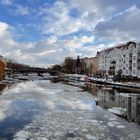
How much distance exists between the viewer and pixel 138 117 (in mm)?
21141

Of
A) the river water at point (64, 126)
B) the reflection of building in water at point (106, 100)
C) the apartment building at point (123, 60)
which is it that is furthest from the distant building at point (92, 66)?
the river water at point (64, 126)

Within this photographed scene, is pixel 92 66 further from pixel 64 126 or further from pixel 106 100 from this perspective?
pixel 64 126

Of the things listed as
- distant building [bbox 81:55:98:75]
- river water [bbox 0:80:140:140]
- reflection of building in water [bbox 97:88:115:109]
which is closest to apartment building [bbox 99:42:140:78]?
distant building [bbox 81:55:98:75]

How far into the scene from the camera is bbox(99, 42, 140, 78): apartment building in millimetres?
92062

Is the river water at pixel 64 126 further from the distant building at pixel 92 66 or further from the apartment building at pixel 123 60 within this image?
the distant building at pixel 92 66

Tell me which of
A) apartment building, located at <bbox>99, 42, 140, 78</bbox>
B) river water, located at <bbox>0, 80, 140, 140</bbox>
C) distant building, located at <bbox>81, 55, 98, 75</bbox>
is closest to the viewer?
river water, located at <bbox>0, 80, 140, 140</bbox>

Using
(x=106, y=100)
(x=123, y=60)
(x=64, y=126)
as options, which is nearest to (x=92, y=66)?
(x=123, y=60)

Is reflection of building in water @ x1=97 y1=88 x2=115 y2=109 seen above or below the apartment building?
below

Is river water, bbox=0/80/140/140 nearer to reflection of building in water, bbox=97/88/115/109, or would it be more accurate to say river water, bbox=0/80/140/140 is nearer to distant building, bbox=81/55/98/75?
reflection of building in water, bbox=97/88/115/109

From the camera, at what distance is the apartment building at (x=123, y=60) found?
9206cm

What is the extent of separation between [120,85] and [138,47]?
3043 cm

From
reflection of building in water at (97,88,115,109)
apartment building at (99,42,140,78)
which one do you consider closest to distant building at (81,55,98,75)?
apartment building at (99,42,140,78)

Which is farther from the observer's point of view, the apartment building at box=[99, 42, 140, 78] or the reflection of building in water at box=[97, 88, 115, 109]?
the apartment building at box=[99, 42, 140, 78]

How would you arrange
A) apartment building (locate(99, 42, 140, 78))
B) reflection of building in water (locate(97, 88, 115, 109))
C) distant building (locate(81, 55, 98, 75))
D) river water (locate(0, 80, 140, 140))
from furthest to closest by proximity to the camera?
distant building (locate(81, 55, 98, 75)) → apartment building (locate(99, 42, 140, 78)) → reflection of building in water (locate(97, 88, 115, 109)) → river water (locate(0, 80, 140, 140))
